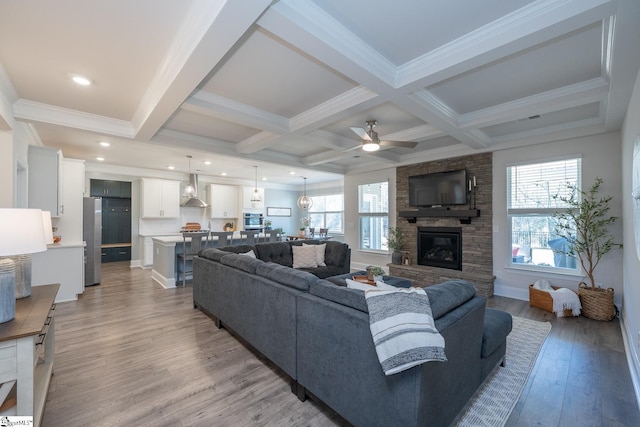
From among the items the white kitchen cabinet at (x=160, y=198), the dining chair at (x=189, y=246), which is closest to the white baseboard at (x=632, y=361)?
the dining chair at (x=189, y=246)

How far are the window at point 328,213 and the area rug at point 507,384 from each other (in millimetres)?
6968

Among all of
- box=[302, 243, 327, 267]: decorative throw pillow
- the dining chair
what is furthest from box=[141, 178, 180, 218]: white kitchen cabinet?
box=[302, 243, 327, 267]: decorative throw pillow

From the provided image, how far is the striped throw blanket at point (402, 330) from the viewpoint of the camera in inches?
53.8

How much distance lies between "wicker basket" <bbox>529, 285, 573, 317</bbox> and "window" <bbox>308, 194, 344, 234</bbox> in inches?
244

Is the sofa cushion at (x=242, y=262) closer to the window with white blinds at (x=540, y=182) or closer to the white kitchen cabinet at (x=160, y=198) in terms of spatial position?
the window with white blinds at (x=540, y=182)

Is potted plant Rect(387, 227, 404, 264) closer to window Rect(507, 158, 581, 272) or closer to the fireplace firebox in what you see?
the fireplace firebox

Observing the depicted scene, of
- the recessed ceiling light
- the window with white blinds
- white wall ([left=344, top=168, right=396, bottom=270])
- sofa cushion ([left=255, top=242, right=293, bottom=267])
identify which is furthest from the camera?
white wall ([left=344, top=168, right=396, bottom=270])

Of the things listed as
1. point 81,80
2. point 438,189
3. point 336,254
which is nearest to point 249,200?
point 336,254

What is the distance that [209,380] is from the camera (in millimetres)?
2330

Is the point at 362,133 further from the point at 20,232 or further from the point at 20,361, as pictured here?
the point at 20,361

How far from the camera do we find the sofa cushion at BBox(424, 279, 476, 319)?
165cm

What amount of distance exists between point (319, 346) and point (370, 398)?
0.44 meters

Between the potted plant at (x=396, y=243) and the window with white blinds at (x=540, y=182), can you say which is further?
the potted plant at (x=396, y=243)

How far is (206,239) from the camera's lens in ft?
18.2
